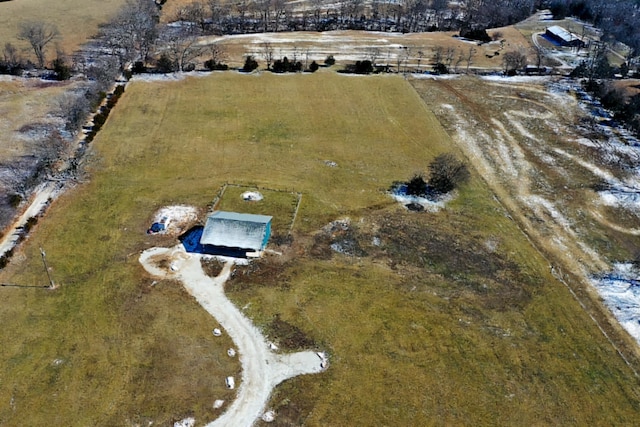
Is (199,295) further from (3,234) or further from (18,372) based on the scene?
(3,234)

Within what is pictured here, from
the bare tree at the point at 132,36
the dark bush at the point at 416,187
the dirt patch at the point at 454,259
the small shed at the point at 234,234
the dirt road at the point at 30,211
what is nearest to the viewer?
the dirt patch at the point at 454,259

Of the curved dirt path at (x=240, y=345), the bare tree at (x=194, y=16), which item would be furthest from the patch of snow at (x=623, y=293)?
the bare tree at (x=194, y=16)

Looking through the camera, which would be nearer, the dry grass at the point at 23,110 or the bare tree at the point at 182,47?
the dry grass at the point at 23,110

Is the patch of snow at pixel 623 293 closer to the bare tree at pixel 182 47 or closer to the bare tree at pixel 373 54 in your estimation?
the bare tree at pixel 373 54

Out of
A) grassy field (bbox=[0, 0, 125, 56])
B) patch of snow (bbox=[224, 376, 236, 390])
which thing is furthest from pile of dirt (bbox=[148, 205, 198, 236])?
grassy field (bbox=[0, 0, 125, 56])

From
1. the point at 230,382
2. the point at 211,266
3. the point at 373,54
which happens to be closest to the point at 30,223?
the point at 211,266

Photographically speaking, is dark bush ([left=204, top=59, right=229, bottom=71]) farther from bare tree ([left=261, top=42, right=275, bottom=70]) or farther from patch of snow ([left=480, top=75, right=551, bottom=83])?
patch of snow ([left=480, top=75, right=551, bottom=83])

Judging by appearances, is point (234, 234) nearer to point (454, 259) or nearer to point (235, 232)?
point (235, 232)
